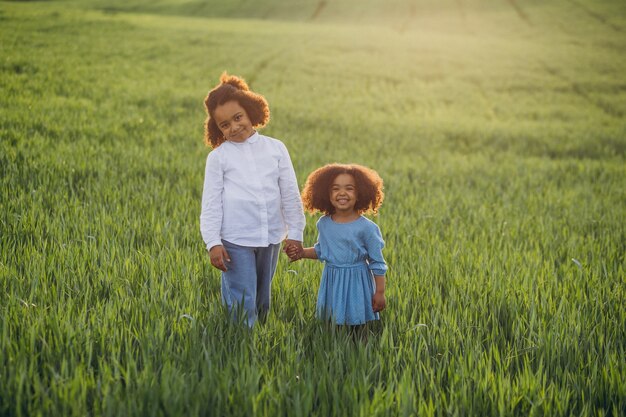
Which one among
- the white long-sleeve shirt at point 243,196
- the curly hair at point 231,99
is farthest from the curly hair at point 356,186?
the curly hair at point 231,99

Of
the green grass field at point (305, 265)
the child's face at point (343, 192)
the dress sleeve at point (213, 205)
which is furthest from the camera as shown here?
the dress sleeve at point (213, 205)

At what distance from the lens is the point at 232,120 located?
280 cm

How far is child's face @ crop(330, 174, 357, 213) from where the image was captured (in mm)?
2615

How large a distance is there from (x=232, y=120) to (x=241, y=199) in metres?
0.42

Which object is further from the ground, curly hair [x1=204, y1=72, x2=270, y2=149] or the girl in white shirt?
curly hair [x1=204, y1=72, x2=270, y2=149]

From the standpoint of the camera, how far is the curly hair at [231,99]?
280 centimetres

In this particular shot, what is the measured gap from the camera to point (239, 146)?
286 centimetres

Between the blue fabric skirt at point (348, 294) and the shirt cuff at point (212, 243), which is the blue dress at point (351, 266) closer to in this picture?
the blue fabric skirt at point (348, 294)

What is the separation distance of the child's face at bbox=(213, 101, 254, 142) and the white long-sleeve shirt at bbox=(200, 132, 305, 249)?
6 centimetres

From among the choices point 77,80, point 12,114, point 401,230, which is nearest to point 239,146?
point 401,230

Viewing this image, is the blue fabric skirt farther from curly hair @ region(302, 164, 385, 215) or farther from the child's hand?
curly hair @ region(302, 164, 385, 215)

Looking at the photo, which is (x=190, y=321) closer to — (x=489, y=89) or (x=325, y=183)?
(x=325, y=183)

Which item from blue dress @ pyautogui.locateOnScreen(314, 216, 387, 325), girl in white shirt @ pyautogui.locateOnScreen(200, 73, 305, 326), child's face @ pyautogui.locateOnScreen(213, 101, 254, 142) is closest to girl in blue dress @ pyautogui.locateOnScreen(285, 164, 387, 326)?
blue dress @ pyautogui.locateOnScreen(314, 216, 387, 325)

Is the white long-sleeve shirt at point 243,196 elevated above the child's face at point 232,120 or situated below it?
below
